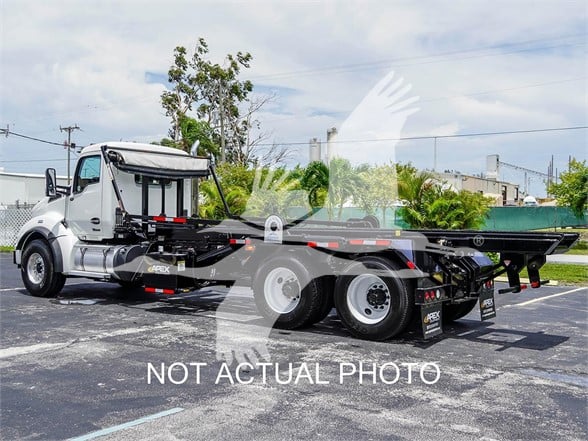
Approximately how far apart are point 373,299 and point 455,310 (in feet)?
6.36

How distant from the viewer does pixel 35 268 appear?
1206cm

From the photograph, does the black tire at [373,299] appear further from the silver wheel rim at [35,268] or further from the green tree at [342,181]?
the green tree at [342,181]

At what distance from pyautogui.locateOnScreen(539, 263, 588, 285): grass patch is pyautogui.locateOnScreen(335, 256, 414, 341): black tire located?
9145mm

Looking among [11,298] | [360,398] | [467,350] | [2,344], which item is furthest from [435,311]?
[11,298]

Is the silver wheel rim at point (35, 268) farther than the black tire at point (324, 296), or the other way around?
the silver wheel rim at point (35, 268)

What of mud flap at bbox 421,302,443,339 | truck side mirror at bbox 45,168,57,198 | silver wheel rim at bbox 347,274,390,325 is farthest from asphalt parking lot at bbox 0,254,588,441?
truck side mirror at bbox 45,168,57,198

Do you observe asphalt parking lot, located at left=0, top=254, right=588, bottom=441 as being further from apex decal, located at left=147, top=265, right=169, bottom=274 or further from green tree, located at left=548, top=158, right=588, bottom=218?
green tree, located at left=548, top=158, right=588, bottom=218

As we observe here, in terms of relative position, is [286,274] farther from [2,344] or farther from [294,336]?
[2,344]

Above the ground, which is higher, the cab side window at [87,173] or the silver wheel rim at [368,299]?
the cab side window at [87,173]

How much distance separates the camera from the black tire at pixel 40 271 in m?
11.7

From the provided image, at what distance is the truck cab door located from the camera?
444 inches

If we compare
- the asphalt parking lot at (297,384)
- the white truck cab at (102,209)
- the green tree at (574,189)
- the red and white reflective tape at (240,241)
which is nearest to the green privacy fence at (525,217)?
the green tree at (574,189)

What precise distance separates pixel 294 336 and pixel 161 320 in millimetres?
2310

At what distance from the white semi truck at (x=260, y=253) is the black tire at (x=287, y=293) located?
2 centimetres
